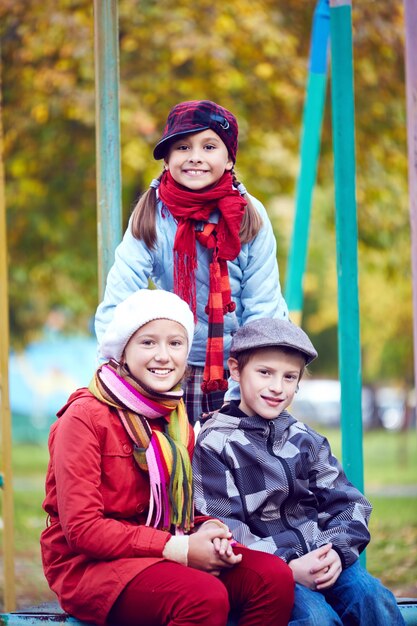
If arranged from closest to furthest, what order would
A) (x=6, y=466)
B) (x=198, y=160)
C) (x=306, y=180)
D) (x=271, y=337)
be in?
(x=271, y=337)
(x=198, y=160)
(x=6, y=466)
(x=306, y=180)

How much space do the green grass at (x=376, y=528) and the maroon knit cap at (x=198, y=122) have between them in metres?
3.22

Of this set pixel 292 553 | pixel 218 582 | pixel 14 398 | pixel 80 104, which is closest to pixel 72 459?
pixel 218 582

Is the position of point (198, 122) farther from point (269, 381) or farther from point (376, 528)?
point (376, 528)

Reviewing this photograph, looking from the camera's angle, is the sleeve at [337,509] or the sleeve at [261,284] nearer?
the sleeve at [337,509]

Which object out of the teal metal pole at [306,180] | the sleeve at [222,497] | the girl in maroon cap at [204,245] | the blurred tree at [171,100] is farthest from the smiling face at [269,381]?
the blurred tree at [171,100]

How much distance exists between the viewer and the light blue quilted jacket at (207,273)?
3.56 metres

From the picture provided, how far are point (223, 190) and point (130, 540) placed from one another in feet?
4.28

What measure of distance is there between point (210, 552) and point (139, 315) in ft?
2.35

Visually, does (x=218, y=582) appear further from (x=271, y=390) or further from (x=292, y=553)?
(x=271, y=390)

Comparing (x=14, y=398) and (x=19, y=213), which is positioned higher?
(x=19, y=213)

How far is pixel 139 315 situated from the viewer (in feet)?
9.93

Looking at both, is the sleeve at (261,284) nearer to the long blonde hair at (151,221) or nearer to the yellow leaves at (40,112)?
the long blonde hair at (151,221)

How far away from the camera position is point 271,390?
3.15 metres

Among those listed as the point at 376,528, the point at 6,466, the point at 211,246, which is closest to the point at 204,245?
the point at 211,246
